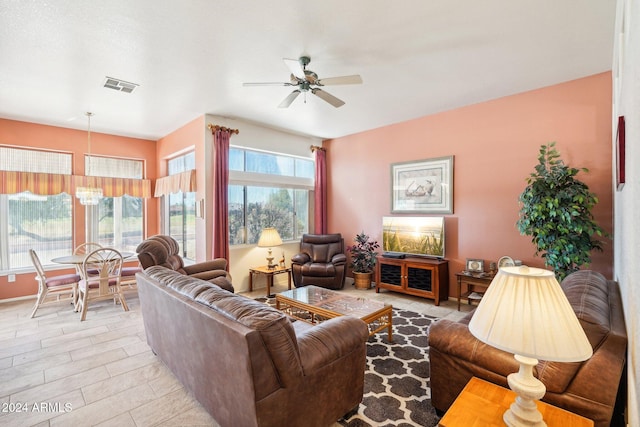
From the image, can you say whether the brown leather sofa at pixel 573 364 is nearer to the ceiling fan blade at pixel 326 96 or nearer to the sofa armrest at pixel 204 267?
the ceiling fan blade at pixel 326 96

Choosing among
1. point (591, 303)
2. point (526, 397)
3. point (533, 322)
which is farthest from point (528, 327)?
point (591, 303)

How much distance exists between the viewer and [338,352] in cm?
185

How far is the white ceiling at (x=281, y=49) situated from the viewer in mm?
2362

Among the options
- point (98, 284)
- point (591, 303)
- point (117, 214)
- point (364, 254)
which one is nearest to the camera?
point (591, 303)

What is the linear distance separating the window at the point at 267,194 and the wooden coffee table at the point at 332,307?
220 centimetres

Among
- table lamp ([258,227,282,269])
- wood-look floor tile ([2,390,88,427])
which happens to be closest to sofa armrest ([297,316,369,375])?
wood-look floor tile ([2,390,88,427])

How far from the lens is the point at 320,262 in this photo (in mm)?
5633

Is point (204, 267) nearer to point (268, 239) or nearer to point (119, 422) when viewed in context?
point (268, 239)

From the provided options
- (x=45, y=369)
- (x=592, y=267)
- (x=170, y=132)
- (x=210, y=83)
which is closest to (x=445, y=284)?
(x=592, y=267)

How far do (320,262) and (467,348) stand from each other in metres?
3.96

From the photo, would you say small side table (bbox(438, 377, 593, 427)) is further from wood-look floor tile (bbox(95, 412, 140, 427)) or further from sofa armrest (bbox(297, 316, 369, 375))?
wood-look floor tile (bbox(95, 412, 140, 427))

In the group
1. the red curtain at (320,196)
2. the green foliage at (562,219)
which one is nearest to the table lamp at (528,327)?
the green foliage at (562,219)

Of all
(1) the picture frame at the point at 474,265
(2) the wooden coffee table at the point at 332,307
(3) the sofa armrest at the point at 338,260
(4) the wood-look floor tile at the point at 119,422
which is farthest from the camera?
(3) the sofa armrest at the point at 338,260

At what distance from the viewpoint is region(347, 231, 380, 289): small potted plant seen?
5.50m
